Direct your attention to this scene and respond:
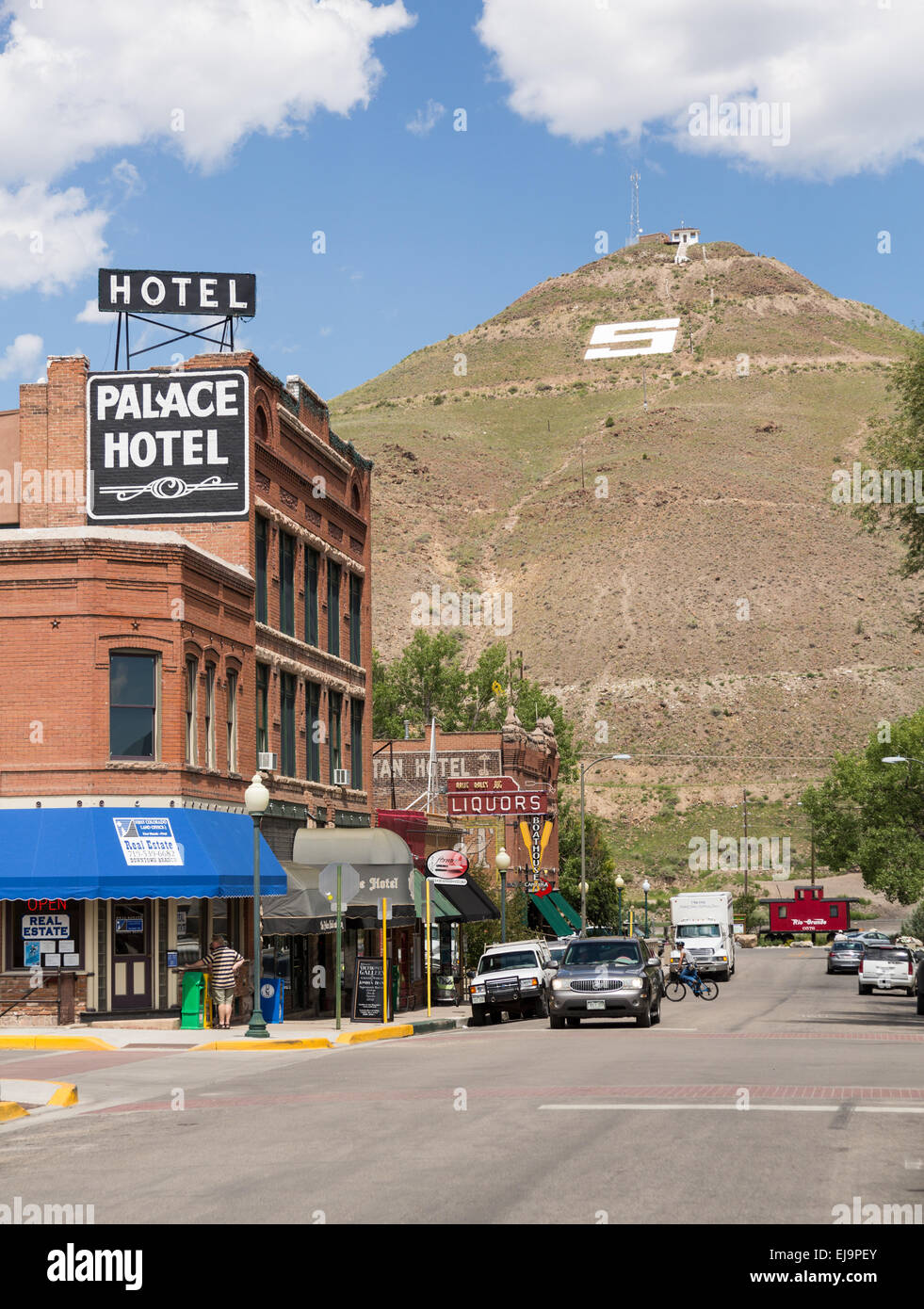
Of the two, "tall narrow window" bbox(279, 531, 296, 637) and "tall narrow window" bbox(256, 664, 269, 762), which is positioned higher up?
"tall narrow window" bbox(279, 531, 296, 637)

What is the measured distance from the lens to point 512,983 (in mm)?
36188

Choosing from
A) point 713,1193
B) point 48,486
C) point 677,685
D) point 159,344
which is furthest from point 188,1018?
point 677,685

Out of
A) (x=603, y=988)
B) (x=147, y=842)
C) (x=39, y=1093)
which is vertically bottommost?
(x=603, y=988)

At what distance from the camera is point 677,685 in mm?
127000

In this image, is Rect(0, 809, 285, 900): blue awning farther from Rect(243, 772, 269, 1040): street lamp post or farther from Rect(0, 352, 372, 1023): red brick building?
Rect(243, 772, 269, 1040): street lamp post

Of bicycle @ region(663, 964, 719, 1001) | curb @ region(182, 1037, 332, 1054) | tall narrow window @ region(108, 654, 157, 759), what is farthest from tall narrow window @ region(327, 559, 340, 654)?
curb @ region(182, 1037, 332, 1054)

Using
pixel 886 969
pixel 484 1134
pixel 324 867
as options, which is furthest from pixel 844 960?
pixel 484 1134

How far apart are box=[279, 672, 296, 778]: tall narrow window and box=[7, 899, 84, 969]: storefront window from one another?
9396mm

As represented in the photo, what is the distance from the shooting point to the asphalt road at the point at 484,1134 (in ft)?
34.4

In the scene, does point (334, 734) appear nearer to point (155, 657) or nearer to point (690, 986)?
point (690, 986)

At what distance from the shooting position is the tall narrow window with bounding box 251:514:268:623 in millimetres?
37031

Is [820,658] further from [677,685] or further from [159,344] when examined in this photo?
[159,344]

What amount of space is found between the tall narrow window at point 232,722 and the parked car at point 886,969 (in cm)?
2300

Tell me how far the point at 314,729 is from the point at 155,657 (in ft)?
34.8
